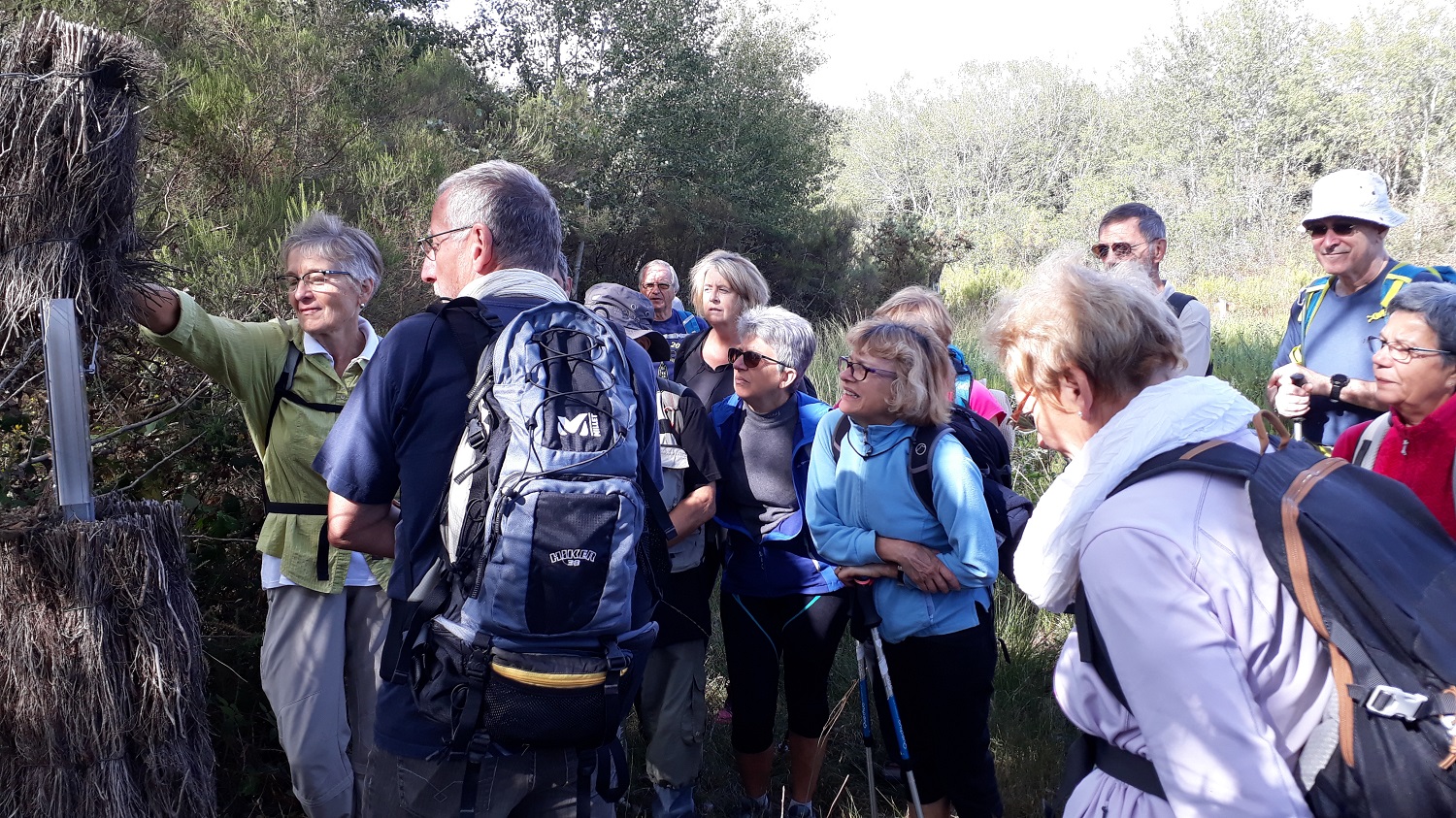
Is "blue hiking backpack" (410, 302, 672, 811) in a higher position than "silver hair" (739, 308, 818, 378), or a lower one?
lower

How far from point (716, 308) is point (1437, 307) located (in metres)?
2.57

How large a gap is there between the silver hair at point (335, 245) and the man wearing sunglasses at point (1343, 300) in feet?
11.5

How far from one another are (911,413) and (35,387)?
2.92 meters

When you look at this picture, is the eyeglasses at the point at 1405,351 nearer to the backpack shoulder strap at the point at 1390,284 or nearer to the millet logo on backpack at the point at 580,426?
the backpack shoulder strap at the point at 1390,284

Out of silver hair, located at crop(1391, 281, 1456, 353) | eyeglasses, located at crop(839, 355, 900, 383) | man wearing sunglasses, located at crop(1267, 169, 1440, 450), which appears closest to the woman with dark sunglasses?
eyeglasses, located at crop(839, 355, 900, 383)

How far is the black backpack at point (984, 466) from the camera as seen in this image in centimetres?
310

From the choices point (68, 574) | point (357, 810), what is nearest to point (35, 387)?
point (68, 574)

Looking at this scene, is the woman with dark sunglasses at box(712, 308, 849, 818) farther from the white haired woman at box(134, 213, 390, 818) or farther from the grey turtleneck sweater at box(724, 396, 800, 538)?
the white haired woman at box(134, 213, 390, 818)

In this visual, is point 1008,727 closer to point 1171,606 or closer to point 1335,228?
point 1335,228

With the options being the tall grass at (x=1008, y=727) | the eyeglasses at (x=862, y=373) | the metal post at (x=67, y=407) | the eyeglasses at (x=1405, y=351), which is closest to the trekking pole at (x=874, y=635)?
the tall grass at (x=1008, y=727)

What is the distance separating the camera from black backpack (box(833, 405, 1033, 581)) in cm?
310

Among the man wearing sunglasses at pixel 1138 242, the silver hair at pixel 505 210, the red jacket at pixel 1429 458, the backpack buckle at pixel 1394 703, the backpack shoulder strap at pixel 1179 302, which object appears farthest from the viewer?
the man wearing sunglasses at pixel 1138 242

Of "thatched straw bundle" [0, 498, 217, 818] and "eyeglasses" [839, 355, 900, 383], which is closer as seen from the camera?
"thatched straw bundle" [0, 498, 217, 818]

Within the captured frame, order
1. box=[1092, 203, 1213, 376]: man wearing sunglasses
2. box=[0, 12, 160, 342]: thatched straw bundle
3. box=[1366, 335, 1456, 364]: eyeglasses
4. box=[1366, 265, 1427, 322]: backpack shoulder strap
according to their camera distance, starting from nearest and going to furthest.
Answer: box=[0, 12, 160, 342]: thatched straw bundle, box=[1366, 335, 1456, 364]: eyeglasses, box=[1366, 265, 1427, 322]: backpack shoulder strap, box=[1092, 203, 1213, 376]: man wearing sunglasses
